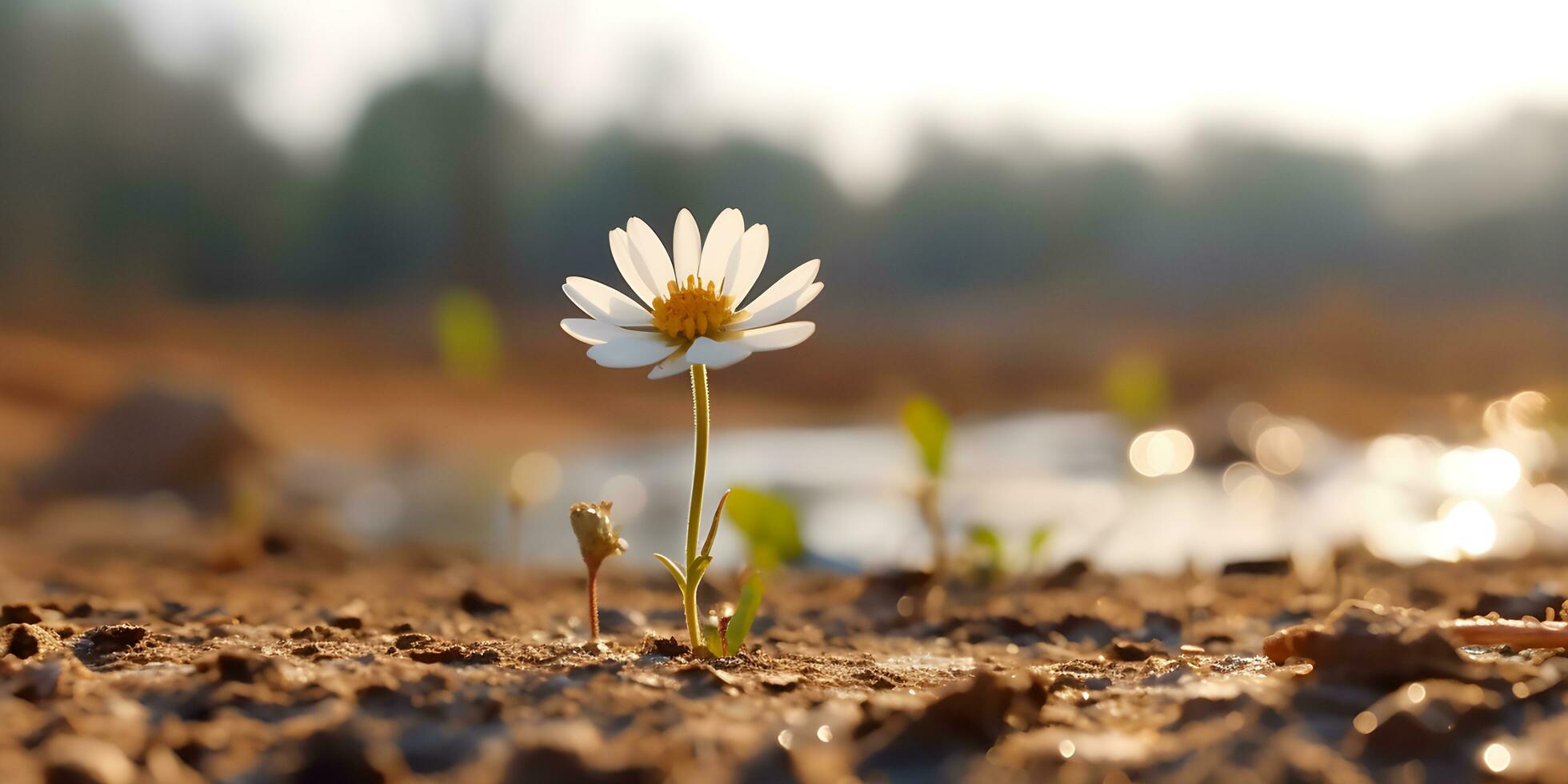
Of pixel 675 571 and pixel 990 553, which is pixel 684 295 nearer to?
pixel 675 571

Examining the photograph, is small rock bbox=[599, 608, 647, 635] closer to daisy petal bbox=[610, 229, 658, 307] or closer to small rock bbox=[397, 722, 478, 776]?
daisy petal bbox=[610, 229, 658, 307]

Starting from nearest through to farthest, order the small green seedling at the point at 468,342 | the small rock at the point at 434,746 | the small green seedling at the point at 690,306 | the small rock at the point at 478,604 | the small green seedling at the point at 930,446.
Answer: the small rock at the point at 434,746
the small green seedling at the point at 690,306
the small rock at the point at 478,604
the small green seedling at the point at 930,446
the small green seedling at the point at 468,342

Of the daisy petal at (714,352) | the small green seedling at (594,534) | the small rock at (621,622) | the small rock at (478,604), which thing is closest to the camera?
the daisy petal at (714,352)

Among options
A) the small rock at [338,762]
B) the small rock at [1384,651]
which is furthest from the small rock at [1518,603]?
the small rock at [338,762]

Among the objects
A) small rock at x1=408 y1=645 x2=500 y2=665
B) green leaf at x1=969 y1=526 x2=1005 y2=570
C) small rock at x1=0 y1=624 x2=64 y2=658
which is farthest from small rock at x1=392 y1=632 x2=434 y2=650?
green leaf at x1=969 y1=526 x2=1005 y2=570

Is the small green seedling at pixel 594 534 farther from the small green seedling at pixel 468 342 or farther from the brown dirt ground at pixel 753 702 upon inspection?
the small green seedling at pixel 468 342

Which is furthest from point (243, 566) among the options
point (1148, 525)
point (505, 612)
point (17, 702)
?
point (1148, 525)

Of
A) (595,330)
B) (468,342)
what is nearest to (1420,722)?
(595,330)
